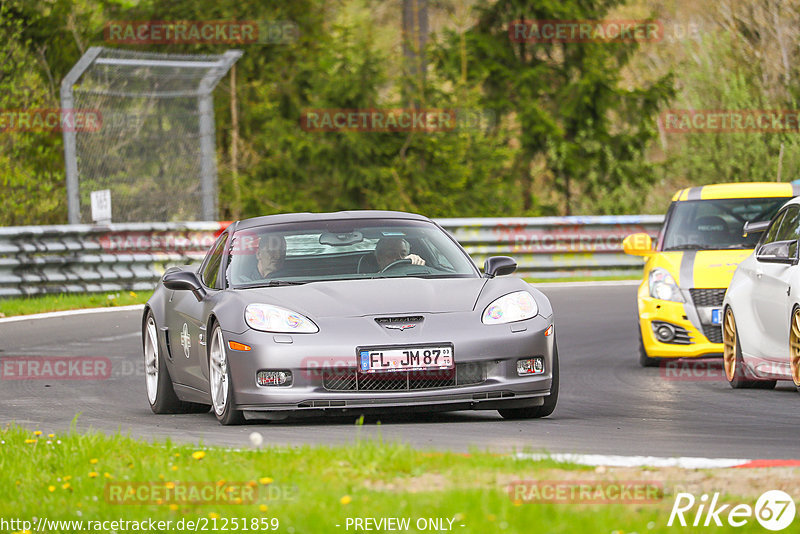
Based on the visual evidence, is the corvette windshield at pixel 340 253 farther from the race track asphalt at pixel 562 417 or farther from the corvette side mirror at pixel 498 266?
the race track asphalt at pixel 562 417

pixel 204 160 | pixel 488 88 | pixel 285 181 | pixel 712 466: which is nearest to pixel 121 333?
pixel 204 160

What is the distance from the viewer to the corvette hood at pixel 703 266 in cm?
1295

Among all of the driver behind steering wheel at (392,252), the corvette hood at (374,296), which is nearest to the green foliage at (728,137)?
the driver behind steering wheel at (392,252)

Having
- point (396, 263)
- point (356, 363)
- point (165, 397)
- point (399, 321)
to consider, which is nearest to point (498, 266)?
point (396, 263)

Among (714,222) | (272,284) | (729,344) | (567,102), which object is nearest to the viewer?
(272,284)

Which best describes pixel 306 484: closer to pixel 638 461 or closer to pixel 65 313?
pixel 638 461

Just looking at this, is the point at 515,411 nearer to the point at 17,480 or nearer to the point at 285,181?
the point at 17,480

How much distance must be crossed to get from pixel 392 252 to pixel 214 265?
128 cm

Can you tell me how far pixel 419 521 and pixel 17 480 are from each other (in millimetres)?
2366

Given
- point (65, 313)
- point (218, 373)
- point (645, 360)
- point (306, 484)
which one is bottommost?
point (65, 313)

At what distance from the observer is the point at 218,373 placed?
9.00m

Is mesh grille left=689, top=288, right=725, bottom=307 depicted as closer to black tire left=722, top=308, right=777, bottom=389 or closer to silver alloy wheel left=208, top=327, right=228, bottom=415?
black tire left=722, top=308, right=777, bottom=389

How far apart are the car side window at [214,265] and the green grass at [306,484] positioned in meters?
2.39

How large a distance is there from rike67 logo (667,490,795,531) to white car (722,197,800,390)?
452 centimetres
